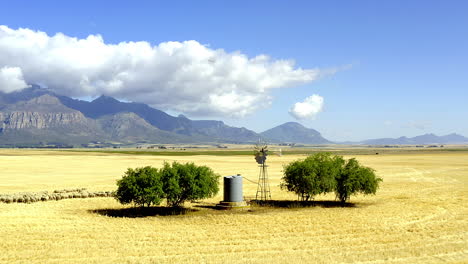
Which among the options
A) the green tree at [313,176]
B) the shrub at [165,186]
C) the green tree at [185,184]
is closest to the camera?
the shrub at [165,186]

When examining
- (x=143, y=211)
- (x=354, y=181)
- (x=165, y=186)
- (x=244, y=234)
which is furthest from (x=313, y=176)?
(x=143, y=211)

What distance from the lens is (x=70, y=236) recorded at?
35.0 metres

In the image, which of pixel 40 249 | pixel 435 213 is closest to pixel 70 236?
pixel 40 249

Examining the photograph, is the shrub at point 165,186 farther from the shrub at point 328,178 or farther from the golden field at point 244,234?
the shrub at point 328,178

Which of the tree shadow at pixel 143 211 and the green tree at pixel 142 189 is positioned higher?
the green tree at pixel 142 189

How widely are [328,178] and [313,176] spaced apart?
2.11 metres

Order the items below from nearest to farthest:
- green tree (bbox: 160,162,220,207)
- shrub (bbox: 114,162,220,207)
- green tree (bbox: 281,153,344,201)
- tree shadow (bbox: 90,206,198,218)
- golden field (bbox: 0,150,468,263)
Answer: golden field (bbox: 0,150,468,263)
shrub (bbox: 114,162,220,207)
tree shadow (bbox: 90,206,198,218)
green tree (bbox: 160,162,220,207)
green tree (bbox: 281,153,344,201)

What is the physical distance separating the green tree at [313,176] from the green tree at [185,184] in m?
11.0

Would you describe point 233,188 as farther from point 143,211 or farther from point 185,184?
point 143,211

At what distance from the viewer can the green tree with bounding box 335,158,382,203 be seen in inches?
2148

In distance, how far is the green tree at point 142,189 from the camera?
156 feet

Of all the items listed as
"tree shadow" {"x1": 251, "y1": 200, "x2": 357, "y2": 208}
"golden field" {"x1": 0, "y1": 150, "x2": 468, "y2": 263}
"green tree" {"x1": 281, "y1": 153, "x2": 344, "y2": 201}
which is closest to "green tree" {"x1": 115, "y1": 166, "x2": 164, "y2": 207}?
"golden field" {"x1": 0, "y1": 150, "x2": 468, "y2": 263}

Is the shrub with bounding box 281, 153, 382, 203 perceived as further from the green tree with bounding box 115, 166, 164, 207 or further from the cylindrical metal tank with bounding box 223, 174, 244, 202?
the green tree with bounding box 115, 166, 164, 207

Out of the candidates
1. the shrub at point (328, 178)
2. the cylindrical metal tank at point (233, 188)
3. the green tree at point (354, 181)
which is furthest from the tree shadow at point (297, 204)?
the cylindrical metal tank at point (233, 188)
